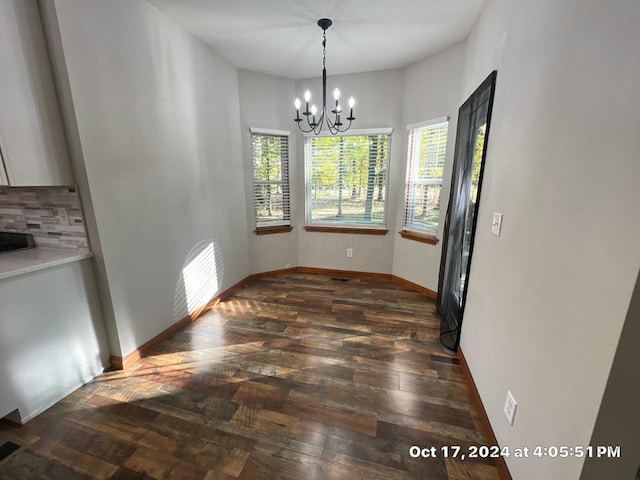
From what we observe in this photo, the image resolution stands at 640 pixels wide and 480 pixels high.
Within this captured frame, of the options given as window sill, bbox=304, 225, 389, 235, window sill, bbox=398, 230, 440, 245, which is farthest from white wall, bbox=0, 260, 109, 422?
window sill, bbox=398, 230, 440, 245

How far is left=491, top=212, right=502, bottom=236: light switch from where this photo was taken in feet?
4.95

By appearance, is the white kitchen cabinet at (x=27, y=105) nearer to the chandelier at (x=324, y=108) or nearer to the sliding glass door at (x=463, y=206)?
the chandelier at (x=324, y=108)

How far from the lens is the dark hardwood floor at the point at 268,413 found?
1320mm

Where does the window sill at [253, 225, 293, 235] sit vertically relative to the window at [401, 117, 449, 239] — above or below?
below

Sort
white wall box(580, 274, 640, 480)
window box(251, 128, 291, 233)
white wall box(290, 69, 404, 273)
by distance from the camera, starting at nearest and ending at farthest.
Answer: white wall box(580, 274, 640, 480) → white wall box(290, 69, 404, 273) → window box(251, 128, 291, 233)

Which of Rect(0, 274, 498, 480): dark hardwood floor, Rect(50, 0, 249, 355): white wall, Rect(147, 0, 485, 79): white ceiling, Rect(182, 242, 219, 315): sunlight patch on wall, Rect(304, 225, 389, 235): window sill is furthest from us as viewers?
Rect(304, 225, 389, 235): window sill

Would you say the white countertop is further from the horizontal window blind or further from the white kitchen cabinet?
the horizontal window blind

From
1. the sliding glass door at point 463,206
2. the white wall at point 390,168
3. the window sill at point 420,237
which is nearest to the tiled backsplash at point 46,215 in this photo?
the white wall at point 390,168

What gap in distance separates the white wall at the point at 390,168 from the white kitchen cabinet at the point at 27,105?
249cm

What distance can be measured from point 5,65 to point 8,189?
981 millimetres

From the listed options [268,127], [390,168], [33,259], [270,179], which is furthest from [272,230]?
[33,259]

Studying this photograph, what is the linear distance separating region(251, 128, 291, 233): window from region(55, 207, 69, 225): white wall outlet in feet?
6.56

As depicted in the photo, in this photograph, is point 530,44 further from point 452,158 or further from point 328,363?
point 328,363

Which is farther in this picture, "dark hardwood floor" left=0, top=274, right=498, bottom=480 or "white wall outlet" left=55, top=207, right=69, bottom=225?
"white wall outlet" left=55, top=207, right=69, bottom=225
